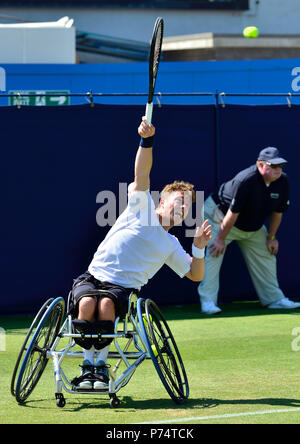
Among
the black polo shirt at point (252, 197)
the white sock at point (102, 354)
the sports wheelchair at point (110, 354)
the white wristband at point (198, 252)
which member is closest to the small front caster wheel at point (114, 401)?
the sports wheelchair at point (110, 354)

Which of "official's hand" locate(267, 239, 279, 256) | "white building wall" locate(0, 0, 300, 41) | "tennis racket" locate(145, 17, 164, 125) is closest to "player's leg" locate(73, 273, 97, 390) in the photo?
"tennis racket" locate(145, 17, 164, 125)

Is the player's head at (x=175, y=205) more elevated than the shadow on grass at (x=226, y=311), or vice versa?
the player's head at (x=175, y=205)

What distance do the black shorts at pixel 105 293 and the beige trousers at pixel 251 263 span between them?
4063mm

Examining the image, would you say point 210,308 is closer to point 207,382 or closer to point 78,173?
point 78,173

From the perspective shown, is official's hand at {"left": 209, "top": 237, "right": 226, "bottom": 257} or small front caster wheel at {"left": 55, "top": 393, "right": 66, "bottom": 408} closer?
small front caster wheel at {"left": 55, "top": 393, "right": 66, "bottom": 408}

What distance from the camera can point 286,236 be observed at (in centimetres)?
1037

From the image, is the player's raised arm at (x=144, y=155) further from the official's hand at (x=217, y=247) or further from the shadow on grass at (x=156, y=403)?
the official's hand at (x=217, y=247)

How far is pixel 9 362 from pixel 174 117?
3891 millimetres

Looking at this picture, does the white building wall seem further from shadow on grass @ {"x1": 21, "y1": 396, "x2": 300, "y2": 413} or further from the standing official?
shadow on grass @ {"x1": 21, "y1": 396, "x2": 300, "y2": 413}

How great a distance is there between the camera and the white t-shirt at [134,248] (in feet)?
18.8

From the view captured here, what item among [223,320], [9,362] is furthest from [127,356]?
[223,320]

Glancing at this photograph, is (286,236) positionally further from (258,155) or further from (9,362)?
(9,362)

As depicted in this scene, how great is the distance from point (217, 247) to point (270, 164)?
1109 millimetres

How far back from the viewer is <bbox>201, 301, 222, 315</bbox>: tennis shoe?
9.66 metres
